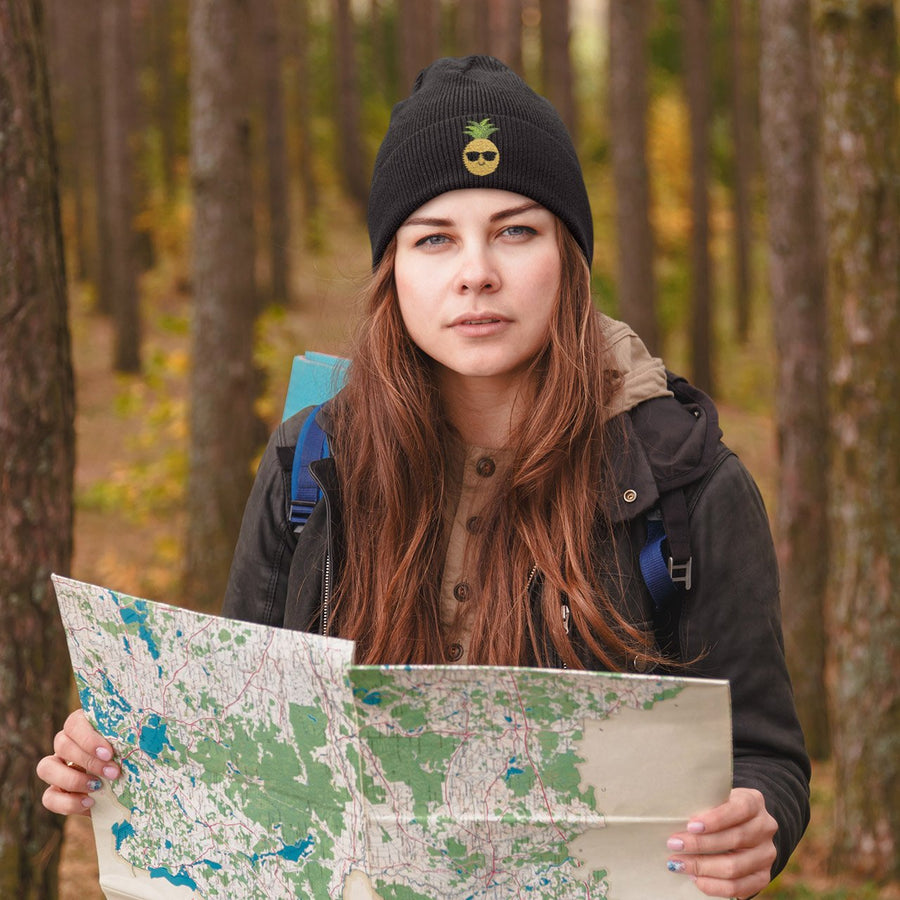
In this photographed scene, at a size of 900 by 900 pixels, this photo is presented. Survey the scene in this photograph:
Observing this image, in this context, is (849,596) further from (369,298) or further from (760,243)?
(760,243)

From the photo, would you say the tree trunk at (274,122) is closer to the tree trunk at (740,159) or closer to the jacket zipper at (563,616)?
the tree trunk at (740,159)

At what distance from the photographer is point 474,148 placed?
2191mm

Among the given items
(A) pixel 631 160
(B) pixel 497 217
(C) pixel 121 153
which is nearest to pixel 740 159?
(A) pixel 631 160

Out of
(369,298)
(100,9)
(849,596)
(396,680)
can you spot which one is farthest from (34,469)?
(100,9)

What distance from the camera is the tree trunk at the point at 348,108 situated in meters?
26.5

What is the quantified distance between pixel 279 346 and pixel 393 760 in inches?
287

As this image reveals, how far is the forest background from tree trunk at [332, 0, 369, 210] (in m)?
6.03

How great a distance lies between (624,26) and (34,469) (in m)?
9.44

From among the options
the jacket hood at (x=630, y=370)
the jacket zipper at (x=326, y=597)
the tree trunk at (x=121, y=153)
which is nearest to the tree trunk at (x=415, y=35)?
the tree trunk at (x=121, y=153)

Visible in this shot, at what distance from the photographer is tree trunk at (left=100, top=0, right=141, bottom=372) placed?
16.2 meters

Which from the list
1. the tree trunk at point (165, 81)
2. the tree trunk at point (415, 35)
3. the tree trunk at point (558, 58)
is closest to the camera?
the tree trunk at point (558, 58)

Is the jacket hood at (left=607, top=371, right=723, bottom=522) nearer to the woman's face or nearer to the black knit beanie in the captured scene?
the woman's face

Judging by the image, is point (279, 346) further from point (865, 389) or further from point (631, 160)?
point (865, 389)

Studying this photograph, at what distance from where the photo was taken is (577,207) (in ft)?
7.61
